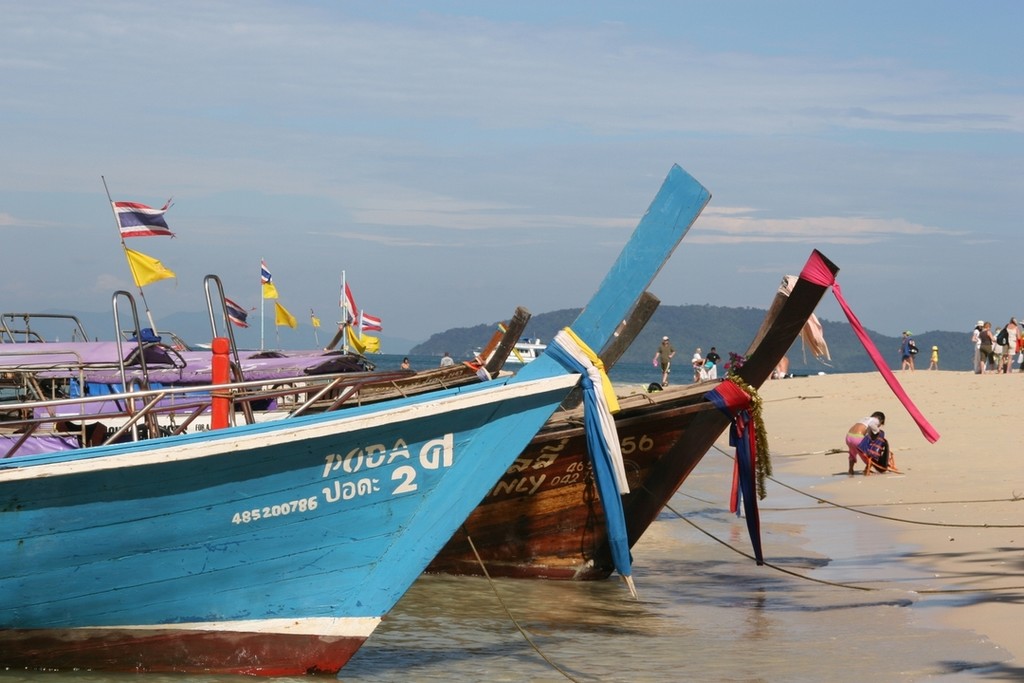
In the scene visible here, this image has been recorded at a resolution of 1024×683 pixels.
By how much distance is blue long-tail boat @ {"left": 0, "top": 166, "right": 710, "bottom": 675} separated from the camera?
7082 mm

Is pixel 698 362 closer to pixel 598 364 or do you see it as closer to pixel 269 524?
pixel 598 364

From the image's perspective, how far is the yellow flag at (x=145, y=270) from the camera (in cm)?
1218

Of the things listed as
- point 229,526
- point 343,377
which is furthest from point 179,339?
point 229,526

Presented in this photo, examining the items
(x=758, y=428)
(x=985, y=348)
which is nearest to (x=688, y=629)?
(x=758, y=428)

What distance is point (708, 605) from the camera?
9945 millimetres

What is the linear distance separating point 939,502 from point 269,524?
881 centimetres

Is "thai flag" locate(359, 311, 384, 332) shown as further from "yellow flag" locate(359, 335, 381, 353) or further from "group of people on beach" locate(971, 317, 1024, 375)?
"group of people on beach" locate(971, 317, 1024, 375)

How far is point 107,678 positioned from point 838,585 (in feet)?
19.7

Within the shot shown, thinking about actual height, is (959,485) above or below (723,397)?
below

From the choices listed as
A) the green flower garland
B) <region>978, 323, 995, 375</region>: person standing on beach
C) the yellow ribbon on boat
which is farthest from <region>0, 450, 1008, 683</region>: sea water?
<region>978, 323, 995, 375</region>: person standing on beach

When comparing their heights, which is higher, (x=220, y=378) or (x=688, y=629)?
(x=220, y=378)

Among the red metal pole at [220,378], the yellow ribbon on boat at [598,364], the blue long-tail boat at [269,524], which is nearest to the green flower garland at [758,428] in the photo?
the yellow ribbon on boat at [598,364]

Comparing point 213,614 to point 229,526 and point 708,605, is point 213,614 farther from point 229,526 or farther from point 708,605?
point 708,605

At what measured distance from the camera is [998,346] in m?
31.0
